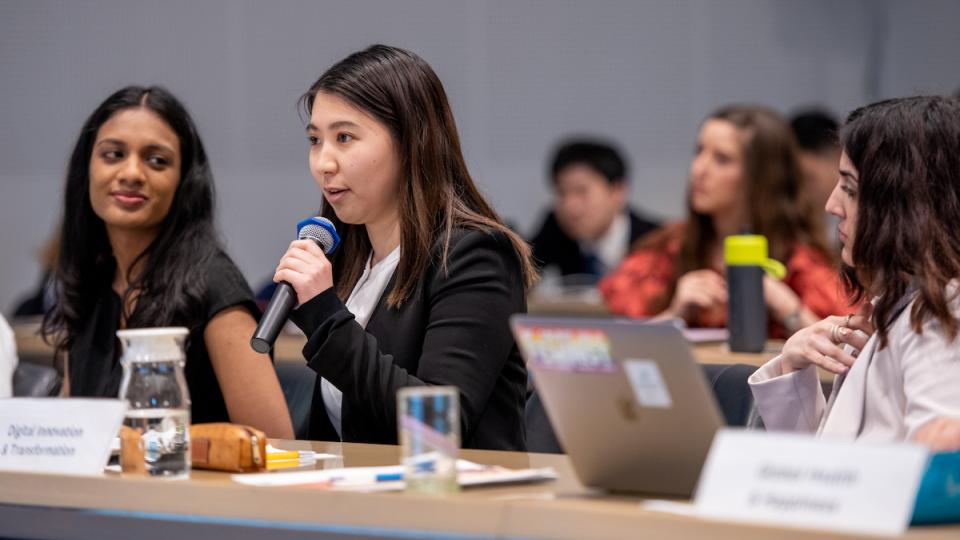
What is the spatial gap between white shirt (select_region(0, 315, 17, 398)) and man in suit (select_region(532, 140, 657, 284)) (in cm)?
431

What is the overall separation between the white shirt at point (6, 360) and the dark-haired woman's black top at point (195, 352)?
134mm

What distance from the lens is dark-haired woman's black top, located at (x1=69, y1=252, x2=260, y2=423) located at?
2602mm

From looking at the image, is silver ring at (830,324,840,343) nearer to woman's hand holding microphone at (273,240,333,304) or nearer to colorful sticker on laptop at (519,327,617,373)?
colorful sticker on laptop at (519,327,617,373)

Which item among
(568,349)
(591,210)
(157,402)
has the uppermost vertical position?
(568,349)

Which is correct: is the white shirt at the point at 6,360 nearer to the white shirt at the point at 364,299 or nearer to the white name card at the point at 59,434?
the white shirt at the point at 364,299

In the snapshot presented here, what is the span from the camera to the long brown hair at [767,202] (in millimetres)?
4031

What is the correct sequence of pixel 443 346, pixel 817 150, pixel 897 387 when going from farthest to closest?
pixel 817 150
pixel 443 346
pixel 897 387

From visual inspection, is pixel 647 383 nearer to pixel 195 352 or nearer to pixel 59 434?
pixel 59 434

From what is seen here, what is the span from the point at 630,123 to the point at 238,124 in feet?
7.14

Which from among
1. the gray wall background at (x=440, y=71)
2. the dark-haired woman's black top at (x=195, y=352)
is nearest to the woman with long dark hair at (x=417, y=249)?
the dark-haired woman's black top at (x=195, y=352)

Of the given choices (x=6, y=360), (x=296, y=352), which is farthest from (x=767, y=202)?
(x=6, y=360)

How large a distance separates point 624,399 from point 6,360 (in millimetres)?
1864

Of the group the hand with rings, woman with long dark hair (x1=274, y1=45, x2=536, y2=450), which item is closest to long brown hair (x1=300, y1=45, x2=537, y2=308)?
woman with long dark hair (x1=274, y1=45, x2=536, y2=450)

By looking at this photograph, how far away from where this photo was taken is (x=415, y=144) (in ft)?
7.09
